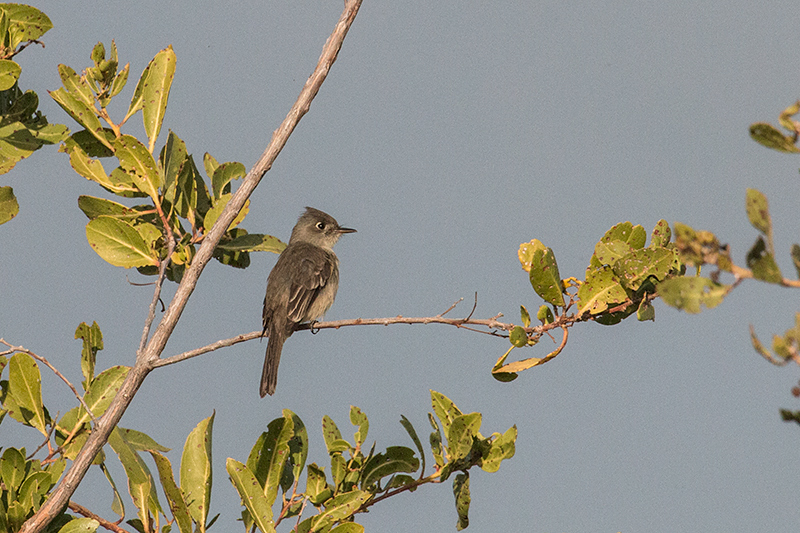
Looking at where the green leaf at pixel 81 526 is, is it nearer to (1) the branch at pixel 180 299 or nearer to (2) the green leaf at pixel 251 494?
(1) the branch at pixel 180 299

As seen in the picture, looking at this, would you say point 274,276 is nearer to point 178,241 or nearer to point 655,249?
point 178,241

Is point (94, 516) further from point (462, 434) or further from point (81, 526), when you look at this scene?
point (462, 434)

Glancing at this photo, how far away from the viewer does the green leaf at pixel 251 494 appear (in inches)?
145

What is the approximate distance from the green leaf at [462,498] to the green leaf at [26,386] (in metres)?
2.10

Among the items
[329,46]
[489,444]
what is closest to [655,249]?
[489,444]

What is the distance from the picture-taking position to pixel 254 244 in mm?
5387

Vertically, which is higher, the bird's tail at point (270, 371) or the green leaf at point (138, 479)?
the bird's tail at point (270, 371)

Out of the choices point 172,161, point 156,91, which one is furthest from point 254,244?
point 156,91

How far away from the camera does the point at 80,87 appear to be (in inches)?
185

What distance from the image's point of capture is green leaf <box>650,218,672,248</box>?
4145 mm

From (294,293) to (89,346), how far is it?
Result: 402 centimetres

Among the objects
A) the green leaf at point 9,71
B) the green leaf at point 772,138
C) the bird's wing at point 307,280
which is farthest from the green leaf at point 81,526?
the bird's wing at point 307,280

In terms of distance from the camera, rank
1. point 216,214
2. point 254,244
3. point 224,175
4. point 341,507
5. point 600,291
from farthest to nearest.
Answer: point 254,244, point 224,175, point 216,214, point 600,291, point 341,507

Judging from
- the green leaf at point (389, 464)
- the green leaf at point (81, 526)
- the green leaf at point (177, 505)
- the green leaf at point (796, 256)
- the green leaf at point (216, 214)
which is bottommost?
the green leaf at point (81, 526)
